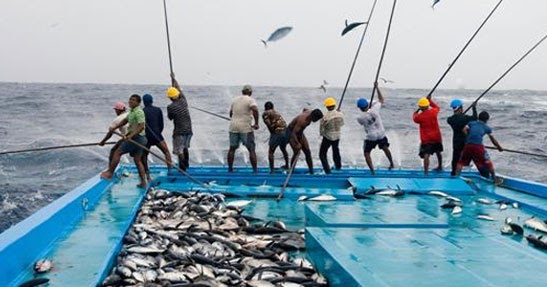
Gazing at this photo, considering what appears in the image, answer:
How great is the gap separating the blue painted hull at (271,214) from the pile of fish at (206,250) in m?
0.24

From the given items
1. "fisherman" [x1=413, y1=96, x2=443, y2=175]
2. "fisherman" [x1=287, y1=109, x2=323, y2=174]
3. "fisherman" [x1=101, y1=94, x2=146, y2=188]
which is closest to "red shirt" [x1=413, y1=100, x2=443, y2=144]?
"fisherman" [x1=413, y1=96, x2=443, y2=175]

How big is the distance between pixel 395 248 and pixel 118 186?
6802 mm

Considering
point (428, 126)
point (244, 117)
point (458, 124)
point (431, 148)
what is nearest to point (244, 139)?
point (244, 117)

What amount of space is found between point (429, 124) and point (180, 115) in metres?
5.75

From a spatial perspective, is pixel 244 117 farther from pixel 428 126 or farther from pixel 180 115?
pixel 428 126

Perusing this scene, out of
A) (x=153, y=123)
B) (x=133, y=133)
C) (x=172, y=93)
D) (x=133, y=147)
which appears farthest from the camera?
(x=172, y=93)

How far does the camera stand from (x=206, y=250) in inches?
279

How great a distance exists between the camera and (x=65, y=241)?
23.9ft

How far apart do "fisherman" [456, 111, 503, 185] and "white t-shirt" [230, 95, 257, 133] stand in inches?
187

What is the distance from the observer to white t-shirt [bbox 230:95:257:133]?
12.5m

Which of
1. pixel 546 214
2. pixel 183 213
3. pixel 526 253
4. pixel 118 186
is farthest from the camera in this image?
pixel 118 186

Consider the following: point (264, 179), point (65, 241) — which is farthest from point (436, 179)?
point (65, 241)

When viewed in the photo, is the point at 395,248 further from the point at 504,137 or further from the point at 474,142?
the point at 504,137

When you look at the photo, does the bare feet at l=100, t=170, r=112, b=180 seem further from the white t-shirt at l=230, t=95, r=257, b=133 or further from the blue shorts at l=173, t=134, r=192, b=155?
the white t-shirt at l=230, t=95, r=257, b=133
